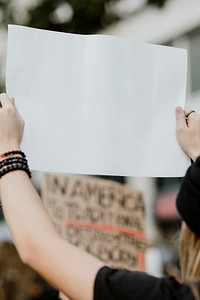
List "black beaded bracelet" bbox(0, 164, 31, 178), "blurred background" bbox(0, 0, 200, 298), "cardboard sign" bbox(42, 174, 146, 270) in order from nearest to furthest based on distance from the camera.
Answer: "black beaded bracelet" bbox(0, 164, 31, 178)
"cardboard sign" bbox(42, 174, 146, 270)
"blurred background" bbox(0, 0, 200, 298)

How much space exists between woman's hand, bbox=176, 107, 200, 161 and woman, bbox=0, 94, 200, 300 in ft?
0.33

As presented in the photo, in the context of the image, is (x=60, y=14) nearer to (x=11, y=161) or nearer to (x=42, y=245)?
(x=11, y=161)

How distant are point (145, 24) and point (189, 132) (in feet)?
42.2

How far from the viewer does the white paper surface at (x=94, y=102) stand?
1.96m

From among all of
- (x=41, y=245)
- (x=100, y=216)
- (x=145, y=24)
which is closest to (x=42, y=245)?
(x=41, y=245)

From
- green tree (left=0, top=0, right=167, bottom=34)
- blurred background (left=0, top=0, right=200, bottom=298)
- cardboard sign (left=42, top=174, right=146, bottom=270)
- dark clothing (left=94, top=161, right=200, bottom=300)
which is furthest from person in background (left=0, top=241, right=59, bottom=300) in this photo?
green tree (left=0, top=0, right=167, bottom=34)

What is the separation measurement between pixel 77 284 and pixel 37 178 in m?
13.4

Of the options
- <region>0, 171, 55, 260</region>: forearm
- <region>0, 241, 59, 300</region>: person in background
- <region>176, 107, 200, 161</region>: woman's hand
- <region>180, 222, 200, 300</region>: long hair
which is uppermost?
<region>176, 107, 200, 161</region>: woman's hand

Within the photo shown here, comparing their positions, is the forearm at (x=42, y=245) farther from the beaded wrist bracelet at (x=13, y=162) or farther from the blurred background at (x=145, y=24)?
the blurred background at (x=145, y=24)

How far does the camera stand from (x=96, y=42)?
6.61 ft

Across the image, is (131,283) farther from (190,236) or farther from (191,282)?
(190,236)

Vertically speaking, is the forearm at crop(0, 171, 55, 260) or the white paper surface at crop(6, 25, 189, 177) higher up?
the white paper surface at crop(6, 25, 189, 177)

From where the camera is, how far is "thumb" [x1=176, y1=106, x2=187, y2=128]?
204 centimetres

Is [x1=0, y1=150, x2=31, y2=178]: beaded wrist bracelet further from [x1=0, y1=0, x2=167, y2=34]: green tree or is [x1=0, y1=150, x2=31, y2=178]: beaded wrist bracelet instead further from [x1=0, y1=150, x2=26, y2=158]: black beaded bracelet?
[x1=0, y1=0, x2=167, y2=34]: green tree
